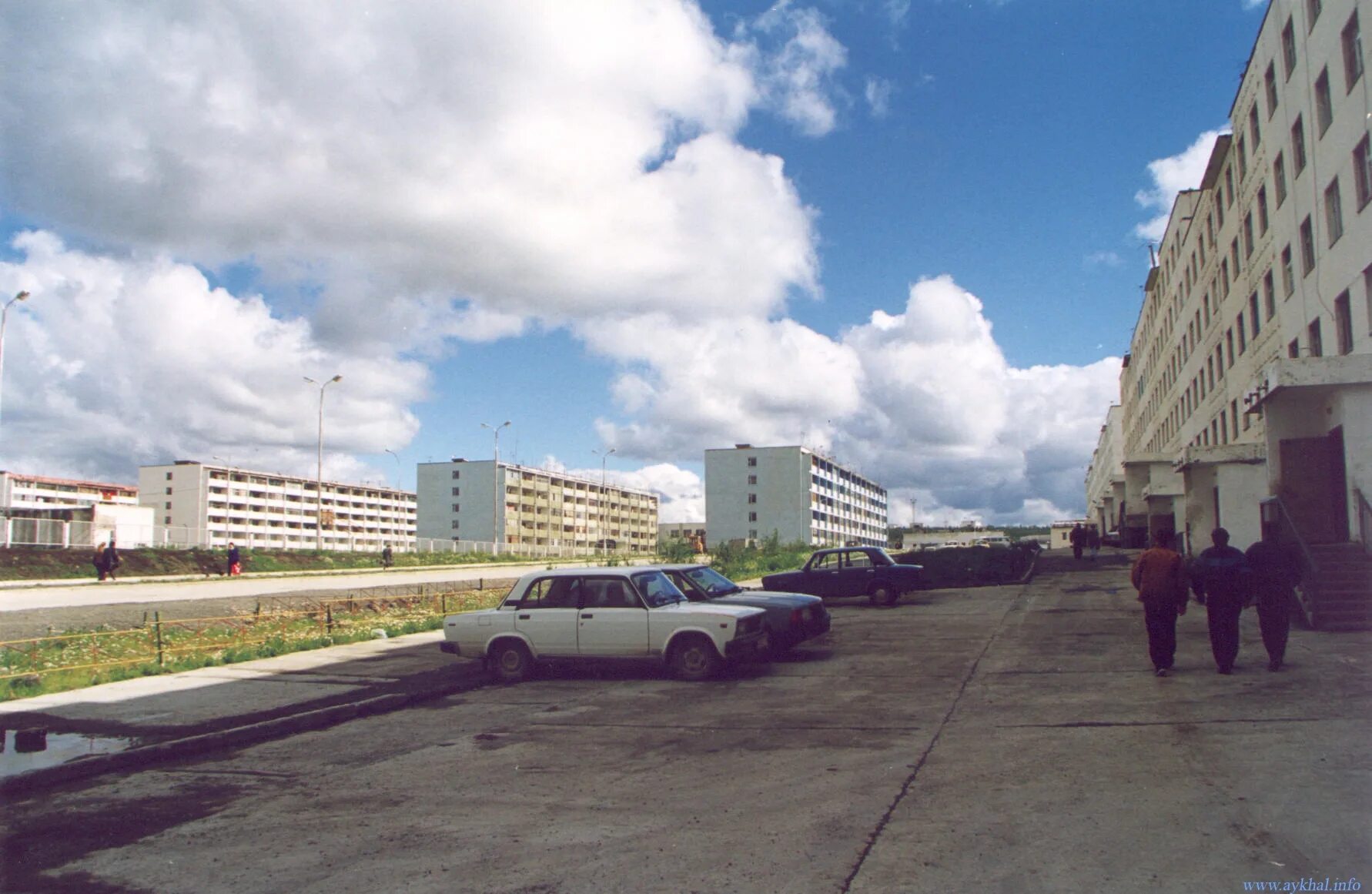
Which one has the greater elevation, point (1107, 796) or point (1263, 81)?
point (1263, 81)

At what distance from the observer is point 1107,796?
5.67 metres

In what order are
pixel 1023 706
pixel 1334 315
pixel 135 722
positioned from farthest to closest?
pixel 1334 315 < pixel 135 722 < pixel 1023 706

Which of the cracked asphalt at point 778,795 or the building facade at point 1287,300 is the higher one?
the building facade at point 1287,300

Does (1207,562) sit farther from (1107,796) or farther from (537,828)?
(537,828)

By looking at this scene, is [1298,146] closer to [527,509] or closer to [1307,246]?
[1307,246]

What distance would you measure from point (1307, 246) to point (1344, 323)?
358 cm

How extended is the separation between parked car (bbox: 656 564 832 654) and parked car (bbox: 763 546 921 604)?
850 cm

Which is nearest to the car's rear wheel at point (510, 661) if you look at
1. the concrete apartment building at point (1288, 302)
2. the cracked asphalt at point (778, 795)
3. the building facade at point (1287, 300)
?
the cracked asphalt at point (778, 795)

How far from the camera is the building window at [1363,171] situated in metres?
19.8

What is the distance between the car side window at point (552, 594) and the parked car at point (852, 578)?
1081 cm

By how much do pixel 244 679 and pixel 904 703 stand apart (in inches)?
346

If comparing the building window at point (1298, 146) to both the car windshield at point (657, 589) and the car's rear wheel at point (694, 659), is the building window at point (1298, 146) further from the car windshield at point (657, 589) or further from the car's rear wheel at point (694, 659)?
the car's rear wheel at point (694, 659)

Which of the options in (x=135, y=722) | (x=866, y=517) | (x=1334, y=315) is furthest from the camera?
(x=866, y=517)

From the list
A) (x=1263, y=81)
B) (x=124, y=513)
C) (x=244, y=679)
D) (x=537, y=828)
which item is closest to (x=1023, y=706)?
(x=537, y=828)
